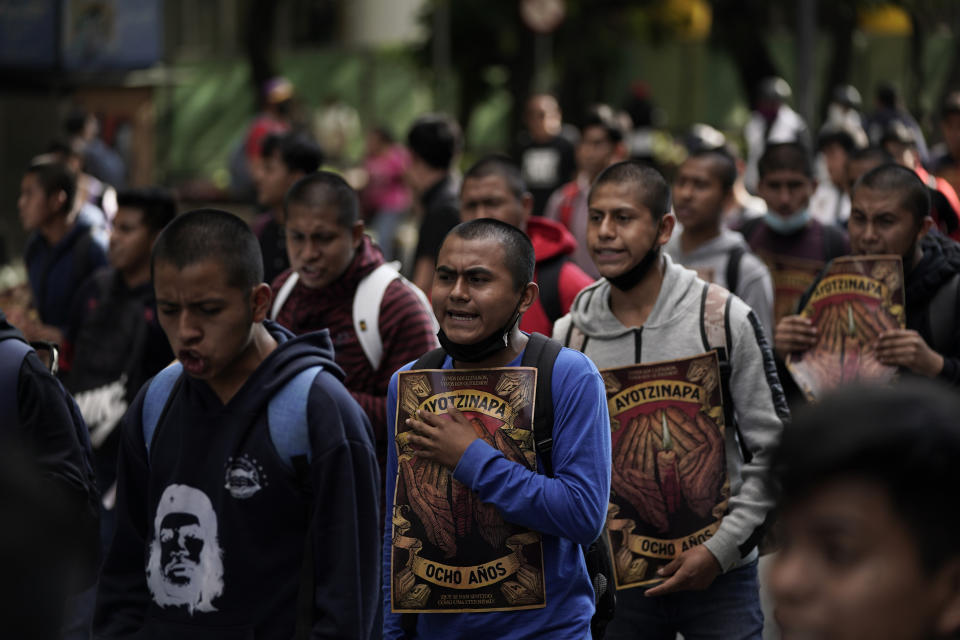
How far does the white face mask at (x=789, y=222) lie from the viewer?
7230mm

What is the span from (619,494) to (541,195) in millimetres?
8338

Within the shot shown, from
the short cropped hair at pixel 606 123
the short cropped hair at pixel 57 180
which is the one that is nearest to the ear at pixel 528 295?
the short cropped hair at pixel 57 180

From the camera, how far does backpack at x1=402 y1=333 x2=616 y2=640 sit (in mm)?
3451

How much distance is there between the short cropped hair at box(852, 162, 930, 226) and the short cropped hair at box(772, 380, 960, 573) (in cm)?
397

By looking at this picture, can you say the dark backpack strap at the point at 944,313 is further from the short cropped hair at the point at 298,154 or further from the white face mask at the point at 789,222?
the short cropped hair at the point at 298,154

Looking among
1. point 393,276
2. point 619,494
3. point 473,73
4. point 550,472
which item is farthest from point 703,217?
point 473,73

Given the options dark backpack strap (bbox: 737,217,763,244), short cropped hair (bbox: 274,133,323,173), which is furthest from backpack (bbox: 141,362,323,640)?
dark backpack strap (bbox: 737,217,763,244)

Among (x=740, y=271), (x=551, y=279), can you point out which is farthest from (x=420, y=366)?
(x=740, y=271)

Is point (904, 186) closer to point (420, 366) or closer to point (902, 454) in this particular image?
point (420, 366)

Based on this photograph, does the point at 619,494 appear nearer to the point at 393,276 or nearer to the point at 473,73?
the point at 393,276

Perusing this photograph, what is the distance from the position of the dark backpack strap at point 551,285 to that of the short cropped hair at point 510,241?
161 centimetres

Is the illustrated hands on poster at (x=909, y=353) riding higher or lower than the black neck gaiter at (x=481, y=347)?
lower

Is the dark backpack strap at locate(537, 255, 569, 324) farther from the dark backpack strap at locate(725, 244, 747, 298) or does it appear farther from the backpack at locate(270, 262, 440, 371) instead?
the dark backpack strap at locate(725, 244, 747, 298)

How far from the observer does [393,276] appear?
5.21m
